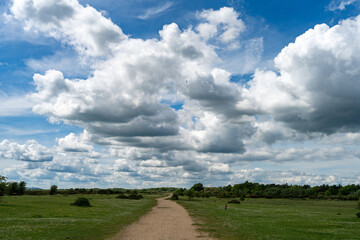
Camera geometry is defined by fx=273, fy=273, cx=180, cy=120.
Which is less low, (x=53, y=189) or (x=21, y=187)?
(x=21, y=187)

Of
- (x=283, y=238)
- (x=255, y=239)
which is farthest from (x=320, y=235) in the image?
(x=255, y=239)

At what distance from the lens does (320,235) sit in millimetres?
30562

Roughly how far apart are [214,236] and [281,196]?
174036 millimetres

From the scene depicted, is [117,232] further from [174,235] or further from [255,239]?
[255,239]

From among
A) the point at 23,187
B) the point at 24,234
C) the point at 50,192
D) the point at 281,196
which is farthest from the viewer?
the point at 281,196

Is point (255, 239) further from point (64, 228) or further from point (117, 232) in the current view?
point (64, 228)

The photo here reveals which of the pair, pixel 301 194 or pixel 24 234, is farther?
pixel 301 194

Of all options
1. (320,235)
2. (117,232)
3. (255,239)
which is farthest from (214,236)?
(320,235)

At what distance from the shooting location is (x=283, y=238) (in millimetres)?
28172

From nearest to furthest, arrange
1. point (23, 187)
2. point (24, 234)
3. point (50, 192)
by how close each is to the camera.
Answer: point (24, 234), point (23, 187), point (50, 192)

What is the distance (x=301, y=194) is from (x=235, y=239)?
181m

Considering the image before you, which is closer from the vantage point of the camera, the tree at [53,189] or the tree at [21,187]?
the tree at [21,187]

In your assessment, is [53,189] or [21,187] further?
[53,189]

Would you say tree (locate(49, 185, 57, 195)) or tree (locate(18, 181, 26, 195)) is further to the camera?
tree (locate(49, 185, 57, 195))
